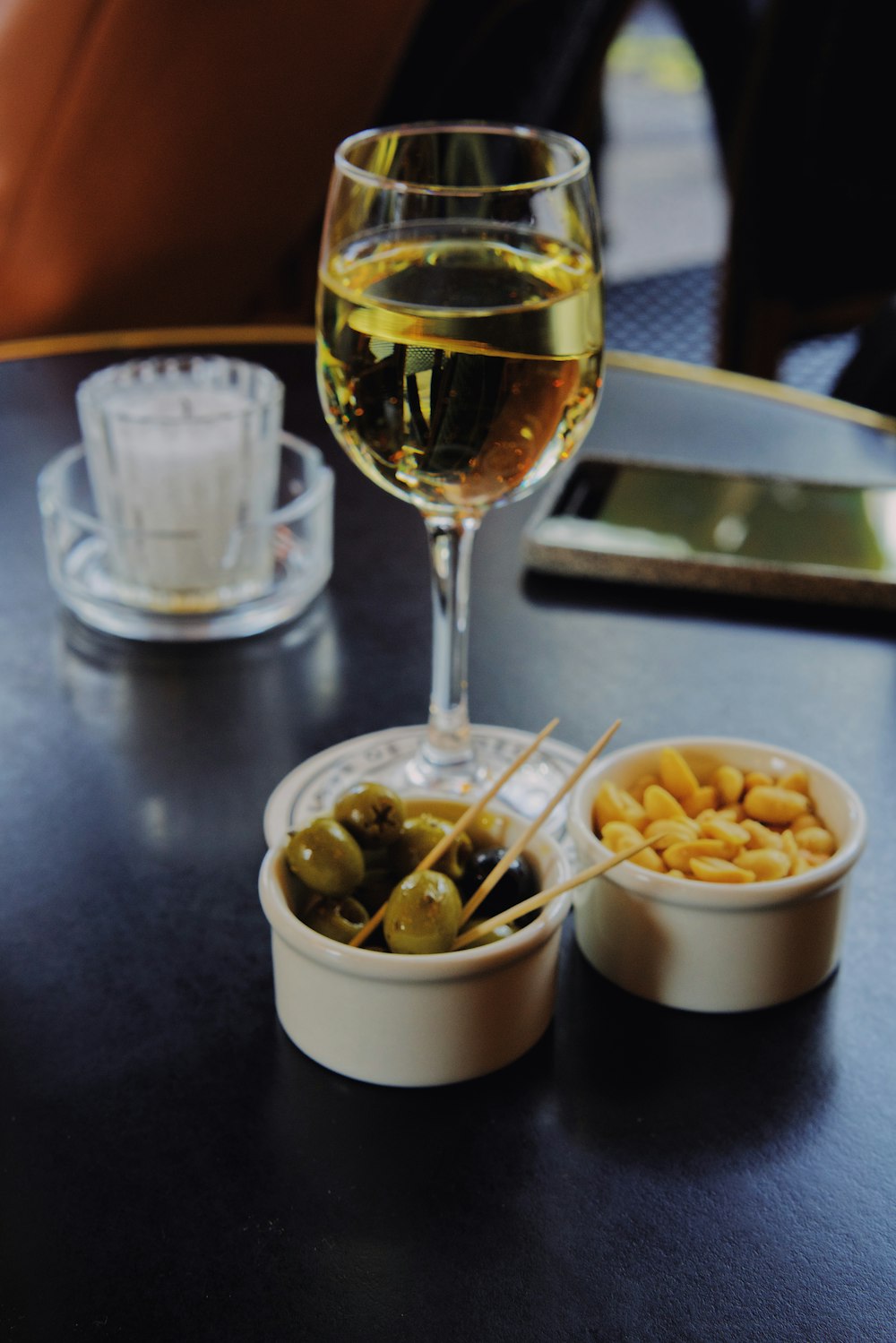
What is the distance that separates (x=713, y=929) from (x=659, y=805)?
6 centimetres

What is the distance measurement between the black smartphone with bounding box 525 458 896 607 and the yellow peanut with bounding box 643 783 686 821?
12.0 inches

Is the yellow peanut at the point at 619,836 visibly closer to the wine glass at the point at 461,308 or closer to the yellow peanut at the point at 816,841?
the yellow peanut at the point at 816,841

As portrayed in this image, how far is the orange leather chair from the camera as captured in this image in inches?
55.7

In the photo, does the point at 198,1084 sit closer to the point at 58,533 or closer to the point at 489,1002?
the point at 489,1002

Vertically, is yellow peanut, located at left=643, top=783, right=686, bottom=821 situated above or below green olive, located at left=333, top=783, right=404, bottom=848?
below

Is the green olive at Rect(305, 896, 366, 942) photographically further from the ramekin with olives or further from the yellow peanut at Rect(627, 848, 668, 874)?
the yellow peanut at Rect(627, 848, 668, 874)

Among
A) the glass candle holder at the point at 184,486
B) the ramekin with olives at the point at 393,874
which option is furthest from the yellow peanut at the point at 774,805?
the glass candle holder at the point at 184,486

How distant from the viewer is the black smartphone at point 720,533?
2.72 ft

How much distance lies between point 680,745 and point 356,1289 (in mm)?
262

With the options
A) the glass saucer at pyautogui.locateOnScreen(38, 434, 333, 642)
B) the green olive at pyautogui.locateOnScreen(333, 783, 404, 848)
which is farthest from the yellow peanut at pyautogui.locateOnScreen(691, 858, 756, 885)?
the glass saucer at pyautogui.locateOnScreen(38, 434, 333, 642)

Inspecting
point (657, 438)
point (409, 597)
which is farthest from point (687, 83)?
point (409, 597)

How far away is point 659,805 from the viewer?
55cm

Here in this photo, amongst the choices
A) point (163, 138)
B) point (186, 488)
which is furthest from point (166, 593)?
point (163, 138)

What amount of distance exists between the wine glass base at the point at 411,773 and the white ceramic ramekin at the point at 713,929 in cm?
10
